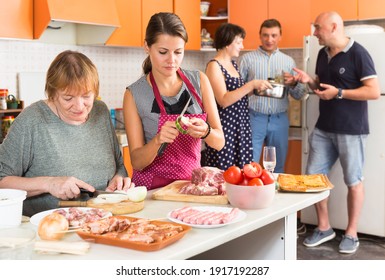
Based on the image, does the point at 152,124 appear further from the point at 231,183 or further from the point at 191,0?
the point at 191,0

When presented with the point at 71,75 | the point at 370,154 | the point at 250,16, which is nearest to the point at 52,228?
the point at 71,75

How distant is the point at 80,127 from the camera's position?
2.04 m

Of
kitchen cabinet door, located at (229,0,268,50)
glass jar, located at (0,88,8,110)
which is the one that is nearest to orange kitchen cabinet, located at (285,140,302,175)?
kitchen cabinet door, located at (229,0,268,50)

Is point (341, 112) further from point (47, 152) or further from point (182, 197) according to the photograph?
point (47, 152)

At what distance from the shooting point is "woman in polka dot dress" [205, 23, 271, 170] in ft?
11.4

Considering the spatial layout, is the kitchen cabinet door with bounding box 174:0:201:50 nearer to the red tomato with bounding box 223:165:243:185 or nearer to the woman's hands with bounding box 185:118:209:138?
the woman's hands with bounding box 185:118:209:138

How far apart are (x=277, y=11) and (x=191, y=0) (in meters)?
0.75

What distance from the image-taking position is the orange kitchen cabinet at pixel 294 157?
440cm

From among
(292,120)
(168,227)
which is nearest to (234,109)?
(292,120)

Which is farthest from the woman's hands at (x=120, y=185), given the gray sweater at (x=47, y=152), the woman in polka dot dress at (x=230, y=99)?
the woman in polka dot dress at (x=230, y=99)

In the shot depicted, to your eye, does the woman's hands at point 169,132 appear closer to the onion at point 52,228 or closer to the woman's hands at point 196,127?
the woman's hands at point 196,127

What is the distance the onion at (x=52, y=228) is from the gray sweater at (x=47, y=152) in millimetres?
481

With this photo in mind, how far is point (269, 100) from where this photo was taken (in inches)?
162

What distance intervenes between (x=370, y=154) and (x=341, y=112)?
1.50 feet
